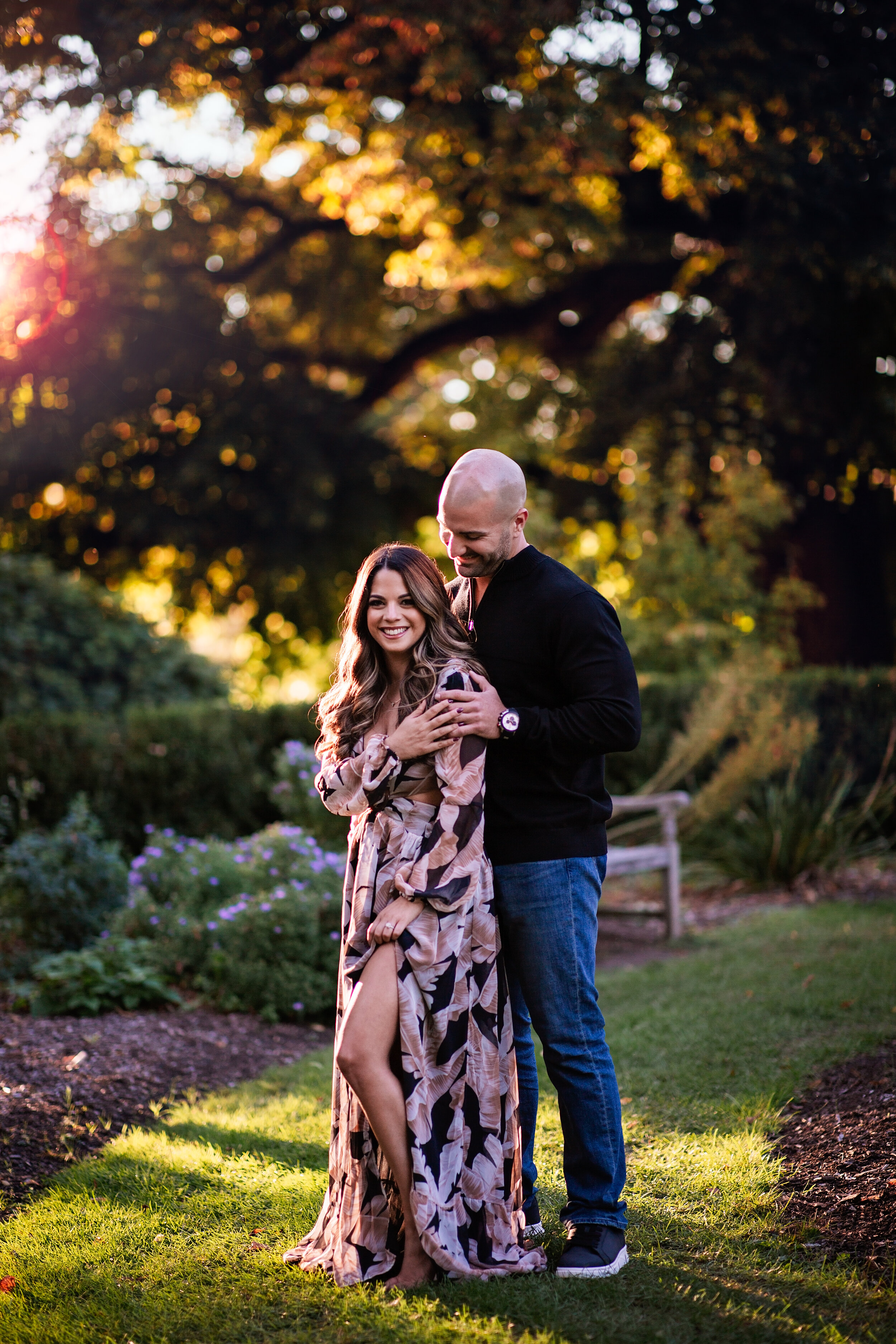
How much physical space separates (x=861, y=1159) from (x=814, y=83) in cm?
910

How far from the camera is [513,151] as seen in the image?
10.7 metres

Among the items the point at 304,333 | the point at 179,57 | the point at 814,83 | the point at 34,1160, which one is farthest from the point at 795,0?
the point at 34,1160

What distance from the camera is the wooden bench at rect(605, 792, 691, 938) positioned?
7.36 m

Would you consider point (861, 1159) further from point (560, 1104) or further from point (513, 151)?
point (513, 151)

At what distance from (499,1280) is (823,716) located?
8541 millimetres

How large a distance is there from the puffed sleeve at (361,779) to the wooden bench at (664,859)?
4.56m

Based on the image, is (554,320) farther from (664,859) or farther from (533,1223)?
(533,1223)

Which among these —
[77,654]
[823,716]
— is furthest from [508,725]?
[77,654]

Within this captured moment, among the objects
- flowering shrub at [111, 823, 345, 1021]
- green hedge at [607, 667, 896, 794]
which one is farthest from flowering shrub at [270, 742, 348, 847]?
green hedge at [607, 667, 896, 794]

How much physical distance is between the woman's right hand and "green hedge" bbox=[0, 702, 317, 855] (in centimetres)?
648

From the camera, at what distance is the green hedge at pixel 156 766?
9.20 metres

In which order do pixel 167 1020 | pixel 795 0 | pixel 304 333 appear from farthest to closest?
pixel 304 333 < pixel 795 0 < pixel 167 1020

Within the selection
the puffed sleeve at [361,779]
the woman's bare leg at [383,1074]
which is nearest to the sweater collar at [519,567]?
the puffed sleeve at [361,779]

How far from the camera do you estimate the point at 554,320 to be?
15273 millimetres
